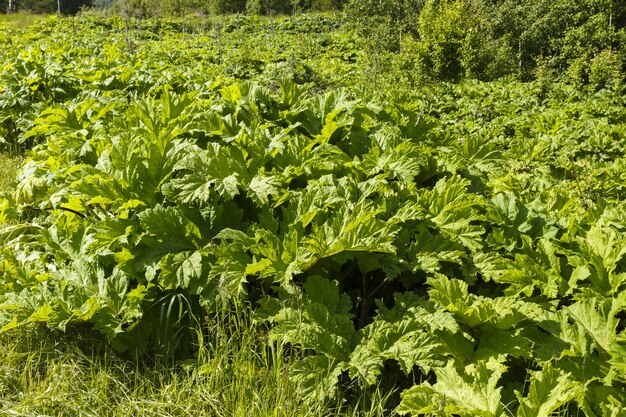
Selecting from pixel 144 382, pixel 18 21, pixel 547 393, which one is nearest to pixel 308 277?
pixel 144 382

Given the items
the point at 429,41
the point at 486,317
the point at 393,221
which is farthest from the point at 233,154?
the point at 429,41

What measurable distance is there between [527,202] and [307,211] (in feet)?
4.72

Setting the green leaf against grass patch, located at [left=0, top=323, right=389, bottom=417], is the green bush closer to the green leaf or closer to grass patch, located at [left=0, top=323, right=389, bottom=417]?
grass patch, located at [left=0, top=323, right=389, bottom=417]

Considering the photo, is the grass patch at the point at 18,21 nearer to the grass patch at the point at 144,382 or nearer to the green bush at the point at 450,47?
the green bush at the point at 450,47

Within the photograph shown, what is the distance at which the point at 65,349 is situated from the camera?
8.09 ft

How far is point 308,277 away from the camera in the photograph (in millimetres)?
2299

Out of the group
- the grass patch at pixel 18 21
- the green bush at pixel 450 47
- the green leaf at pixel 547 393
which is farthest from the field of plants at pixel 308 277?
the grass patch at pixel 18 21

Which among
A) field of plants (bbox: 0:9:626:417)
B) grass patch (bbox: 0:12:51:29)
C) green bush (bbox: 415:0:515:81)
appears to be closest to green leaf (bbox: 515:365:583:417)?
field of plants (bbox: 0:9:626:417)

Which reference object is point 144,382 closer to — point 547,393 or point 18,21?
point 547,393

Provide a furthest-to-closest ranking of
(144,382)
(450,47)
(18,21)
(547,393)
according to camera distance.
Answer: (18,21) < (450,47) < (144,382) < (547,393)

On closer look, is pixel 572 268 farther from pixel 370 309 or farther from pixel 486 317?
pixel 370 309

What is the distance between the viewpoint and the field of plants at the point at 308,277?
198 centimetres

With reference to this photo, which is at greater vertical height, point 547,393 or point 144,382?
point 547,393

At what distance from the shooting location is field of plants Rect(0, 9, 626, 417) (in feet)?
6.50
